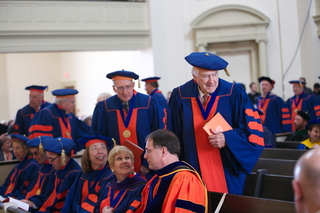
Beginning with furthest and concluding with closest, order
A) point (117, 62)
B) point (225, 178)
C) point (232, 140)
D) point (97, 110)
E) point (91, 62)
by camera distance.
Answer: point (91, 62) < point (117, 62) < point (97, 110) < point (225, 178) < point (232, 140)

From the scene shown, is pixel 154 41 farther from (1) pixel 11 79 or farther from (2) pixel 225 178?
(2) pixel 225 178

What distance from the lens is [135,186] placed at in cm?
311

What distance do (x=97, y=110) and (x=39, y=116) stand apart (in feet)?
5.50

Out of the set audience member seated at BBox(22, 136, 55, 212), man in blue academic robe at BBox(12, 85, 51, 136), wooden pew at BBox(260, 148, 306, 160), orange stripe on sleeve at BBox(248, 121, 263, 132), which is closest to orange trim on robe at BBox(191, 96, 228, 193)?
orange stripe on sleeve at BBox(248, 121, 263, 132)

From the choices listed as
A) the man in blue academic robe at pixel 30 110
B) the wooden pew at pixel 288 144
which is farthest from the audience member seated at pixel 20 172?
the wooden pew at pixel 288 144

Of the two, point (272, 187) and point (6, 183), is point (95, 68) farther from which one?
point (272, 187)

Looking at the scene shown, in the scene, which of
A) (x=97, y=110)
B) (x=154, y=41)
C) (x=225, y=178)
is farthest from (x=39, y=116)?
(x=154, y=41)

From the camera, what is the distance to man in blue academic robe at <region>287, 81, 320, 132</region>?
8.37m

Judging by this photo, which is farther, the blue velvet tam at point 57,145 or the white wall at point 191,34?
the white wall at point 191,34

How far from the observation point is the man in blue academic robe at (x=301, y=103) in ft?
27.5

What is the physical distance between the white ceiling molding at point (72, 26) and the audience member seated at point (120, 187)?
328 inches

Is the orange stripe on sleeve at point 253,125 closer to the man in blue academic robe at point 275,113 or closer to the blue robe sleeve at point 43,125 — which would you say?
the blue robe sleeve at point 43,125

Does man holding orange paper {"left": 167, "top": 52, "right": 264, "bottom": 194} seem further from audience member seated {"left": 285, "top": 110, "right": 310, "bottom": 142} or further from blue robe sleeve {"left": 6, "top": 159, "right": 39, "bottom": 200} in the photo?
audience member seated {"left": 285, "top": 110, "right": 310, "bottom": 142}

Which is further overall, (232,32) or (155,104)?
(232,32)
